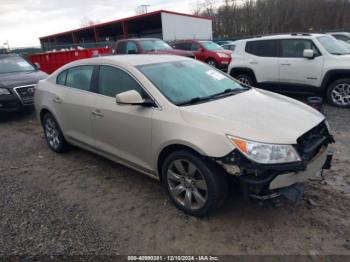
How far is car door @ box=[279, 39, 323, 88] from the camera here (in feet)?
23.5

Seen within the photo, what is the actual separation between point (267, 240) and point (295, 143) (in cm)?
92

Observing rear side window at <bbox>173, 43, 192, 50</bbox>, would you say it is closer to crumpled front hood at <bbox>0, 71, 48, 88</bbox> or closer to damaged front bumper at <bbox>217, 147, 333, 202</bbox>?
crumpled front hood at <bbox>0, 71, 48, 88</bbox>

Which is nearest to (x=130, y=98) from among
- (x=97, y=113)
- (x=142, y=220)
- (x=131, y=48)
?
(x=97, y=113)

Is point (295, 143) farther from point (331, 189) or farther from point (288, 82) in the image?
point (288, 82)

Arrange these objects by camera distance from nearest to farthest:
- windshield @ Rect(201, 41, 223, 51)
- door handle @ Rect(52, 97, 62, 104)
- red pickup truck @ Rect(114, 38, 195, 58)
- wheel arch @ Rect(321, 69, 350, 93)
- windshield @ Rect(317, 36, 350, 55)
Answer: door handle @ Rect(52, 97, 62, 104) < wheel arch @ Rect(321, 69, 350, 93) < windshield @ Rect(317, 36, 350, 55) < red pickup truck @ Rect(114, 38, 195, 58) < windshield @ Rect(201, 41, 223, 51)

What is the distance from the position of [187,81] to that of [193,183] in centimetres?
128

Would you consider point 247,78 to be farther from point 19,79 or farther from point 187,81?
point 19,79

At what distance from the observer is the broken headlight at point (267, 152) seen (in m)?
2.57

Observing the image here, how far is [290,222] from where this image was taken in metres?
2.98

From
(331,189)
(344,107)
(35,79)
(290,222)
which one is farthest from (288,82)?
(35,79)

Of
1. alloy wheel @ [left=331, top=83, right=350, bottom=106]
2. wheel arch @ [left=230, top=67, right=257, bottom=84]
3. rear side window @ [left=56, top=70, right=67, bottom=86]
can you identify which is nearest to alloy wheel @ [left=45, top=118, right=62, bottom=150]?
rear side window @ [left=56, top=70, right=67, bottom=86]

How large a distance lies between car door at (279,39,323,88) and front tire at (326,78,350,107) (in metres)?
0.33

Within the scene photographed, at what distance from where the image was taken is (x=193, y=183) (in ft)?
9.85

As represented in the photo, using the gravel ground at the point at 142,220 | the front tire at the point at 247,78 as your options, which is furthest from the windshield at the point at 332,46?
the gravel ground at the point at 142,220
